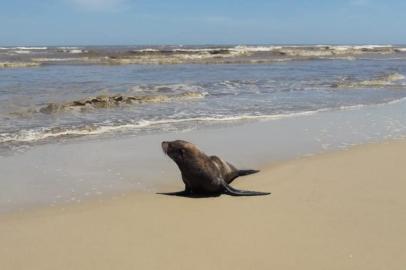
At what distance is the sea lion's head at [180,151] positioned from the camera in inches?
243

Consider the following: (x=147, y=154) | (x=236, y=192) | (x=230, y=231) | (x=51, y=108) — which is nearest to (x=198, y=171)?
(x=236, y=192)

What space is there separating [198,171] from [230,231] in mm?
1626

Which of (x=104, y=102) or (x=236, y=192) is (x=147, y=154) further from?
(x=104, y=102)

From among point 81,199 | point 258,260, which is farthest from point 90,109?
point 258,260

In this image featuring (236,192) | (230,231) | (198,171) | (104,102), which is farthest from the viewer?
(104,102)

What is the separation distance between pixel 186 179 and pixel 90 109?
25.5 ft

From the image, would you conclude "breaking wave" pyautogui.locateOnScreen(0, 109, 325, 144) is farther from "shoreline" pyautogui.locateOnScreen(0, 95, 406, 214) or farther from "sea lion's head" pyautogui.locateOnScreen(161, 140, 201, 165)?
"sea lion's head" pyautogui.locateOnScreen(161, 140, 201, 165)

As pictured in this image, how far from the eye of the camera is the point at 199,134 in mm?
9602

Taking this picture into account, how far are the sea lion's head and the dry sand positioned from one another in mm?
354

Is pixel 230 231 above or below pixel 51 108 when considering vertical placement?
above

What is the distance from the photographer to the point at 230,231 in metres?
4.57

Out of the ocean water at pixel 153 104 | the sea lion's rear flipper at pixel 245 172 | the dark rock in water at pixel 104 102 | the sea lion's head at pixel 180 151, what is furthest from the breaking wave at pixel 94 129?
the sea lion's rear flipper at pixel 245 172

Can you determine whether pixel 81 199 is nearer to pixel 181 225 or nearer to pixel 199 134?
pixel 181 225

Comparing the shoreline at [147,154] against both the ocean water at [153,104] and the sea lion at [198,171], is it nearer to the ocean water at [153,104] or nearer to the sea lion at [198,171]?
the sea lion at [198,171]
